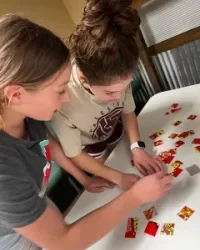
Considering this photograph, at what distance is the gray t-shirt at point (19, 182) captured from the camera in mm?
691

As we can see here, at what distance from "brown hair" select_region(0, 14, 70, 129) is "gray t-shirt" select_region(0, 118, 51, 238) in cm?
9

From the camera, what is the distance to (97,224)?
2.72 ft

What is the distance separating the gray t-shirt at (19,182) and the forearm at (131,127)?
1.53ft

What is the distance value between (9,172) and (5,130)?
0.49 feet

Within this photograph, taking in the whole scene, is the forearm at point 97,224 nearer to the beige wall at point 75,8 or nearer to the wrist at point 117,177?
the wrist at point 117,177

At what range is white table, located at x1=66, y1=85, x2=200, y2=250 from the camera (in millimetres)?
800

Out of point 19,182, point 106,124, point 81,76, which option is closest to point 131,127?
point 106,124

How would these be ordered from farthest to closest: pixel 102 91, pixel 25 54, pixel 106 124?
pixel 106 124
pixel 102 91
pixel 25 54

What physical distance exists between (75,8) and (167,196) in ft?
5.50

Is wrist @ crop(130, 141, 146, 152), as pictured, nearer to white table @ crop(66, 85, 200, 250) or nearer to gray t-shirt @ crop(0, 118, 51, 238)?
white table @ crop(66, 85, 200, 250)

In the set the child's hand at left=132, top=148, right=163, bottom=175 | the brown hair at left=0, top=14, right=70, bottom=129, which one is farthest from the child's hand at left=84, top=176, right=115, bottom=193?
the brown hair at left=0, top=14, right=70, bottom=129

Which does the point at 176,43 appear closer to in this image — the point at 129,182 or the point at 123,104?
the point at 123,104

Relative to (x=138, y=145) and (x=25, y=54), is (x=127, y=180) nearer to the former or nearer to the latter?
(x=138, y=145)

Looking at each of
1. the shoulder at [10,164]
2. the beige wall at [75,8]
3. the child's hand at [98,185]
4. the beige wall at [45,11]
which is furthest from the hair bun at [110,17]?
the beige wall at [75,8]
